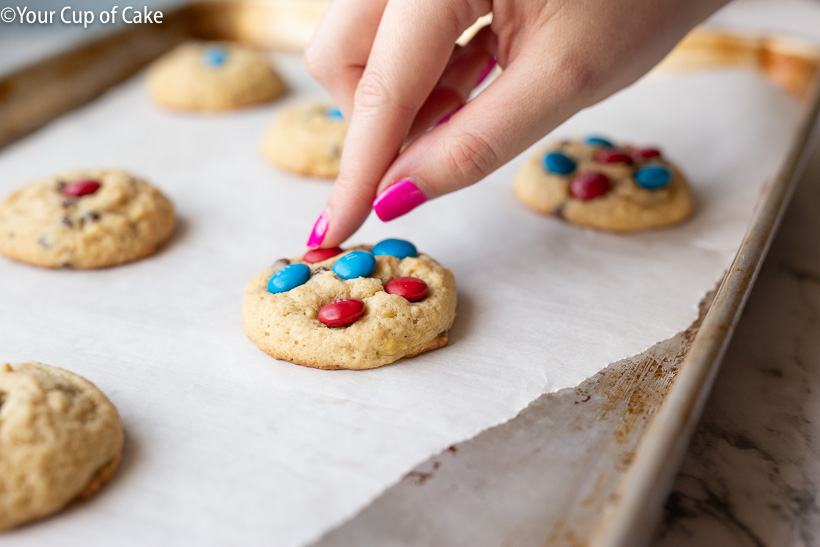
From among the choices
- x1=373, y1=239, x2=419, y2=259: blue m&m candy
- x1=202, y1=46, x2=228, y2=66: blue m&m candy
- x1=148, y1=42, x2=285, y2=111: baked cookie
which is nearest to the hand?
x1=373, y1=239, x2=419, y2=259: blue m&m candy

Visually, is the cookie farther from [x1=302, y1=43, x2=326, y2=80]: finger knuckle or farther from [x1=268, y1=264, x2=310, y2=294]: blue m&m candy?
[x1=268, y1=264, x2=310, y2=294]: blue m&m candy

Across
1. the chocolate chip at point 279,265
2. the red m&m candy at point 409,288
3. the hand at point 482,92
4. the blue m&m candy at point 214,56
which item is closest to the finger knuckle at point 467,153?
the hand at point 482,92

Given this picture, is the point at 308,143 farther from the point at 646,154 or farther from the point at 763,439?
the point at 763,439

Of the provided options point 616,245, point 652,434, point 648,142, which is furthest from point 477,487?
point 648,142

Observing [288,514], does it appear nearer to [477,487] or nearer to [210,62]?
[477,487]

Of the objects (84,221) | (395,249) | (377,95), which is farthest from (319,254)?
(84,221)
